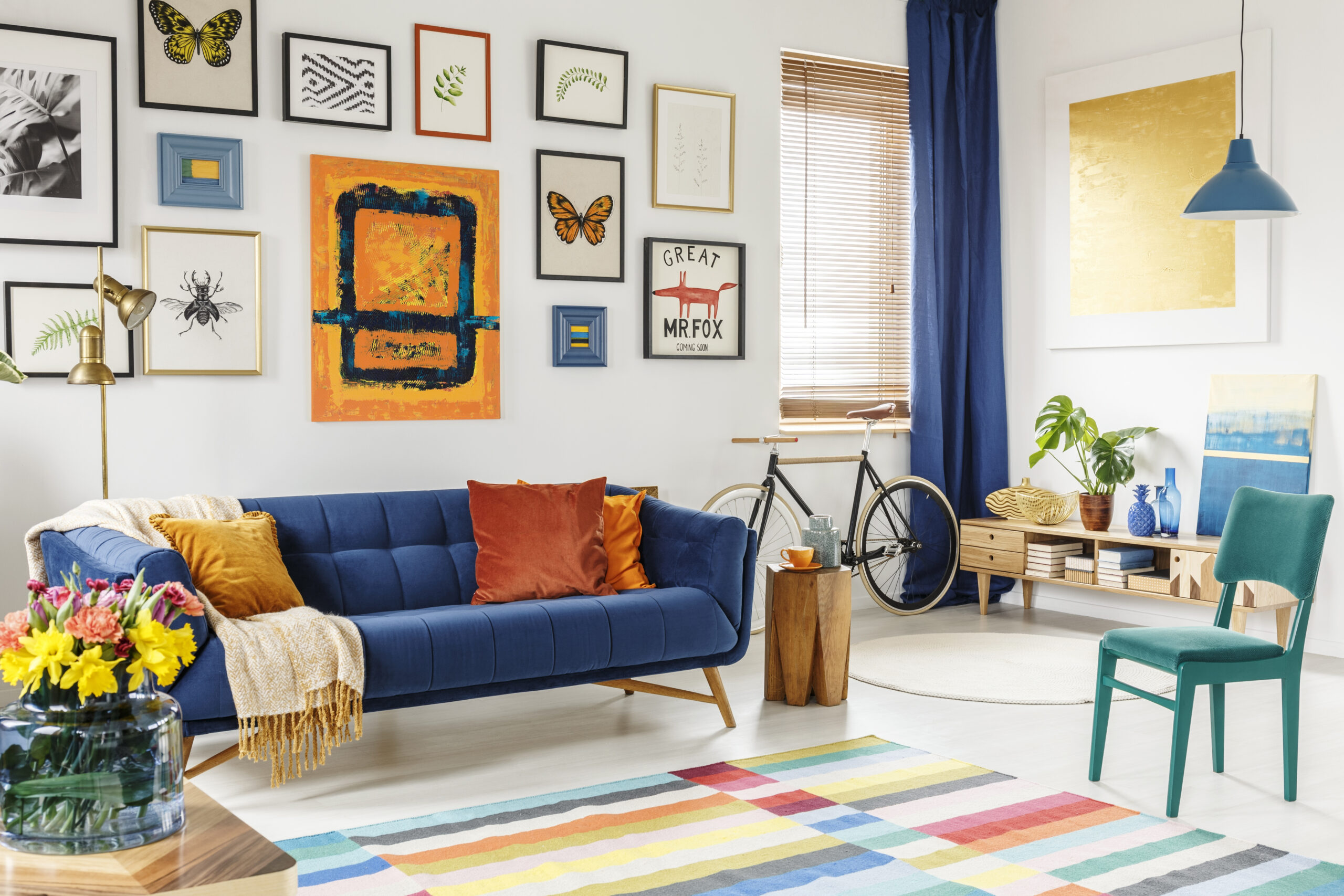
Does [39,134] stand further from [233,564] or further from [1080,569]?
[1080,569]

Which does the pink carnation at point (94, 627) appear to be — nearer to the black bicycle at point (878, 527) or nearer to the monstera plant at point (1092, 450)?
the black bicycle at point (878, 527)

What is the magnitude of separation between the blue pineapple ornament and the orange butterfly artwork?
8.25ft

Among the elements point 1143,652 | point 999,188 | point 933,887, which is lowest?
point 933,887

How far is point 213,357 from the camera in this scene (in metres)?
4.32

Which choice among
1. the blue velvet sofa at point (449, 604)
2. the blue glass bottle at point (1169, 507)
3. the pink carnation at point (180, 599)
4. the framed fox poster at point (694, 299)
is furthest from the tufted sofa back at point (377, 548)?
the blue glass bottle at point (1169, 507)

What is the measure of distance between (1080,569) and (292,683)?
11.9 feet

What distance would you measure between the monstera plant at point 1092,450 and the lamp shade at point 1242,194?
1393 millimetres

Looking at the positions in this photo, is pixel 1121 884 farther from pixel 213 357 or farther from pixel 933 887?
pixel 213 357

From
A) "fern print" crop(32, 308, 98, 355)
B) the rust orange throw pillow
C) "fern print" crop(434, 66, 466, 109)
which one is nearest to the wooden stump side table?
the rust orange throw pillow

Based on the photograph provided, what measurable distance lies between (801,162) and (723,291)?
0.82 meters

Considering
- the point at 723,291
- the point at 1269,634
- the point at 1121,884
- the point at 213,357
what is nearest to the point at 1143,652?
the point at 1121,884

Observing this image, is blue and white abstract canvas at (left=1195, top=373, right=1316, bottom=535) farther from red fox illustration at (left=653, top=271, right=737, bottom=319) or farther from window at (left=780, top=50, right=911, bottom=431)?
red fox illustration at (left=653, top=271, right=737, bottom=319)

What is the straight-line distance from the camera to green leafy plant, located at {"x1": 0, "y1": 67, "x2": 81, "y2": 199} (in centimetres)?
397

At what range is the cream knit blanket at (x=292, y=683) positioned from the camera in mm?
3096
